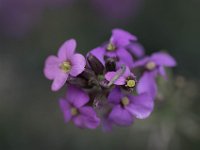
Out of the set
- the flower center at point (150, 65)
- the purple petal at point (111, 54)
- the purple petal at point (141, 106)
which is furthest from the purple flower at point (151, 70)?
the purple petal at point (111, 54)

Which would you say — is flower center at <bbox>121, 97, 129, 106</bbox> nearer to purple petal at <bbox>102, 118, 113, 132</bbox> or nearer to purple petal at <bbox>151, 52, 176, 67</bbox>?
purple petal at <bbox>102, 118, 113, 132</bbox>

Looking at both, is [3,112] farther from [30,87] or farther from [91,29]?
[91,29]

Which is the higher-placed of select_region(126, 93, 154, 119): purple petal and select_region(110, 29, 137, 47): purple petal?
select_region(110, 29, 137, 47): purple petal

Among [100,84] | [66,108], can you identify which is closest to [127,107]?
[100,84]

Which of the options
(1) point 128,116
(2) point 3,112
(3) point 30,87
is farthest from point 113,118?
(3) point 30,87

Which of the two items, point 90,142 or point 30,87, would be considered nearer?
point 90,142

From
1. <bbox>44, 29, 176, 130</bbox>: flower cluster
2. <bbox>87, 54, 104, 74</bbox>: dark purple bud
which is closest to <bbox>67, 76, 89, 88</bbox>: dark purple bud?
<bbox>44, 29, 176, 130</bbox>: flower cluster
